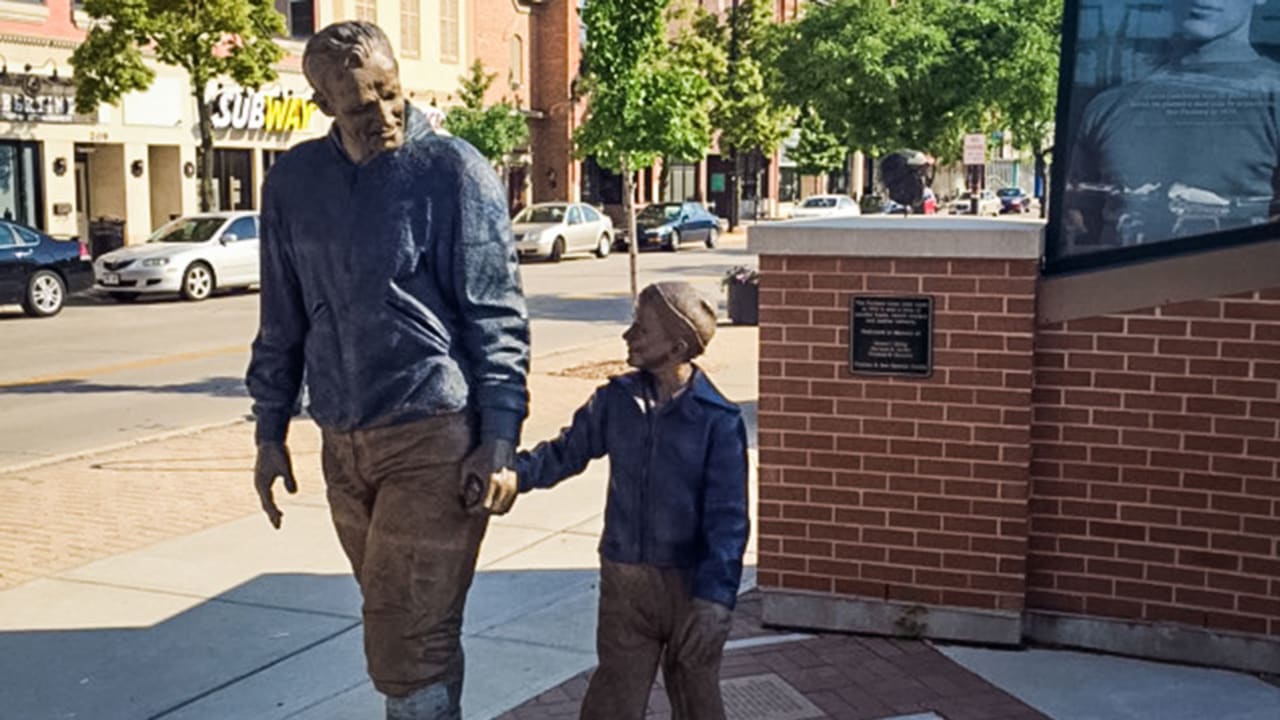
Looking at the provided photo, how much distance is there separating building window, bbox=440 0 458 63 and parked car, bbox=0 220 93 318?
22960 millimetres

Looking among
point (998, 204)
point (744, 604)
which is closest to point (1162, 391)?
point (744, 604)

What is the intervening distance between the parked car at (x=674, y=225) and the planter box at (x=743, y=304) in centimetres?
1911

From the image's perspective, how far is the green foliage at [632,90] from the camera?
16328 millimetres

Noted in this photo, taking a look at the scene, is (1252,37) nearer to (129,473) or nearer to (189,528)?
(189,528)

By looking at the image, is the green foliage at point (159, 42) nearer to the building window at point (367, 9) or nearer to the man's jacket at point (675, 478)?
the building window at point (367, 9)

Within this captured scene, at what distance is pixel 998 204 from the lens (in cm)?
6294

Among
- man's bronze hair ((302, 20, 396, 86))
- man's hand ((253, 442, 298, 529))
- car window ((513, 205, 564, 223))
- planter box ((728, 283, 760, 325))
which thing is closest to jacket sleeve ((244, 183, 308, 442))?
man's hand ((253, 442, 298, 529))

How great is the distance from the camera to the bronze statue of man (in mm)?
3621

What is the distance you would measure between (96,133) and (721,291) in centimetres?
1423

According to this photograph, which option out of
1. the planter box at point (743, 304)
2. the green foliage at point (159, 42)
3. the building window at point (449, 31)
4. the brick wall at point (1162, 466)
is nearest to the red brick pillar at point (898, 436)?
the brick wall at point (1162, 466)

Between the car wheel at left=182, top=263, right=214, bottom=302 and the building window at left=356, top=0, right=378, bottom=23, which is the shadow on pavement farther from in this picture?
the building window at left=356, top=0, right=378, bottom=23

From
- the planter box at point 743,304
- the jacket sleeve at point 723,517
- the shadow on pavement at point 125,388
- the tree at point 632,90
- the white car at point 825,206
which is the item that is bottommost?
the shadow on pavement at point 125,388

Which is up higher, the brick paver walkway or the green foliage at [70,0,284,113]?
the green foliage at [70,0,284,113]

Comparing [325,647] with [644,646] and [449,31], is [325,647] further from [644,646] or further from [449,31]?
[449,31]
